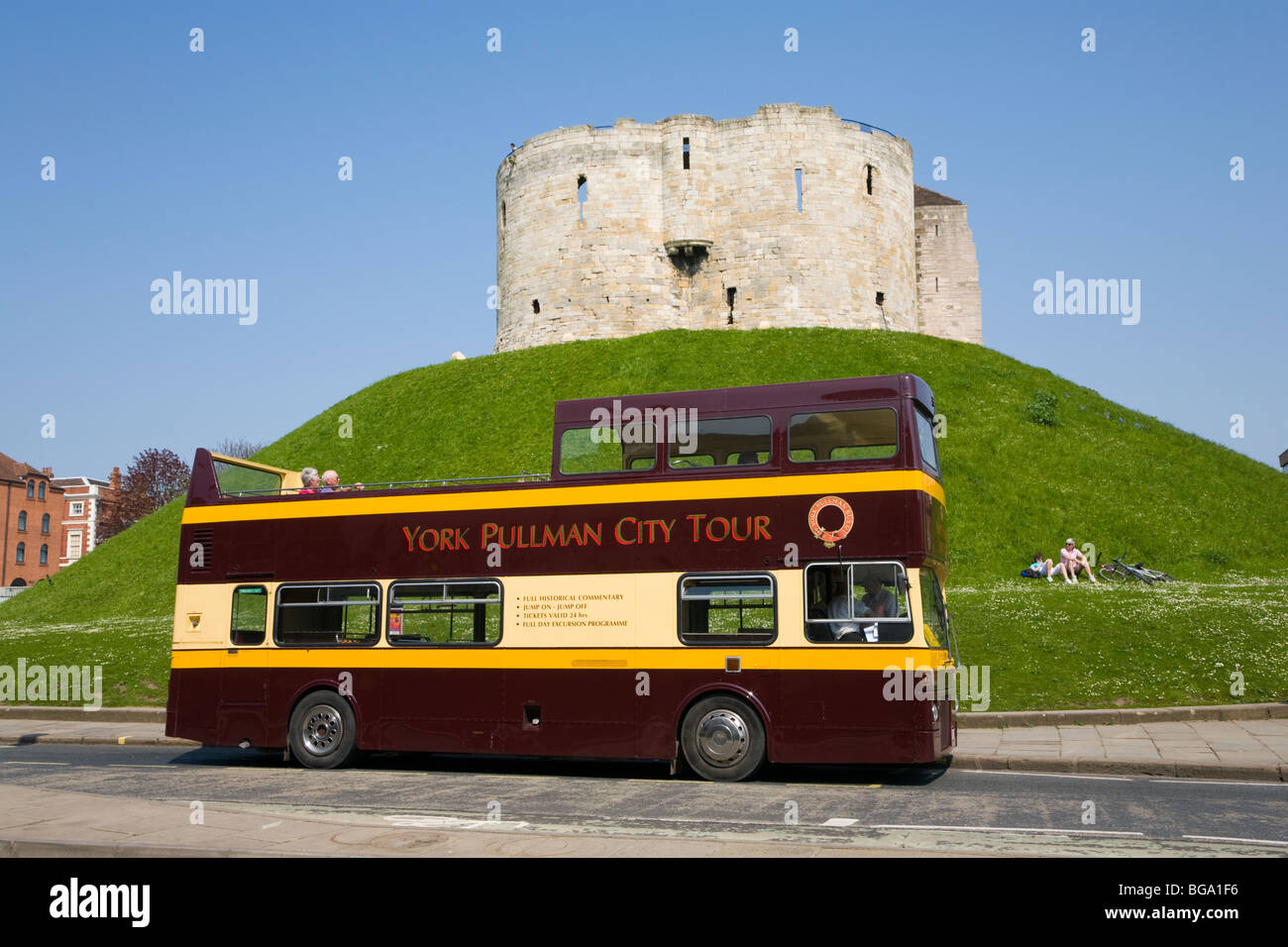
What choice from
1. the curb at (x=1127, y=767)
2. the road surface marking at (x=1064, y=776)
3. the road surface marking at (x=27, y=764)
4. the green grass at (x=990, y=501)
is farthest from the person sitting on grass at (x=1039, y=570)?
the road surface marking at (x=27, y=764)

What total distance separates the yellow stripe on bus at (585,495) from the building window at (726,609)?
103 centimetres

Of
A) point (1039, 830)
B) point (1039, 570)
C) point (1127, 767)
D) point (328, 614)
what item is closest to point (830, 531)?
point (1039, 830)

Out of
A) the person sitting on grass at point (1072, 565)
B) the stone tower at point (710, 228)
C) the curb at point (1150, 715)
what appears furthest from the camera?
the stone tower at point (710, 228)

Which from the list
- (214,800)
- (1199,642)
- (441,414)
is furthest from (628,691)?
(441,414)

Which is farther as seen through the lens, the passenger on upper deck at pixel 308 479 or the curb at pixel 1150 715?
the curb at pixel 1150 715

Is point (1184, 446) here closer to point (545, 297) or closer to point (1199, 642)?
point (1199, 642)

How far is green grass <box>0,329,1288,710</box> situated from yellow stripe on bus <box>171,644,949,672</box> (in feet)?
20.5

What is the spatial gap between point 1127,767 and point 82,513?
100148mm

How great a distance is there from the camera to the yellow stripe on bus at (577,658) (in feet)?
40.6

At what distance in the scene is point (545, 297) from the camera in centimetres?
5106

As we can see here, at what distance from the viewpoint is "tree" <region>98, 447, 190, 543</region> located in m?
81.7

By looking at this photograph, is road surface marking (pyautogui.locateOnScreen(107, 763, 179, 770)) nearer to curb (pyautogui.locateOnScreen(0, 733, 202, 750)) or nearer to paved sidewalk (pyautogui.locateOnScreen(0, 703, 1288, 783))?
curb (pyautogui.locateOnScreen(0, 733, 202, 750))

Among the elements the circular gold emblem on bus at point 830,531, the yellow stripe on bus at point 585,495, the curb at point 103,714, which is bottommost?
the curb at point 103,714

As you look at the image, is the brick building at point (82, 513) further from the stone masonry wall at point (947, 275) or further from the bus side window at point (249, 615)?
the bus side window at point (249, 615)
